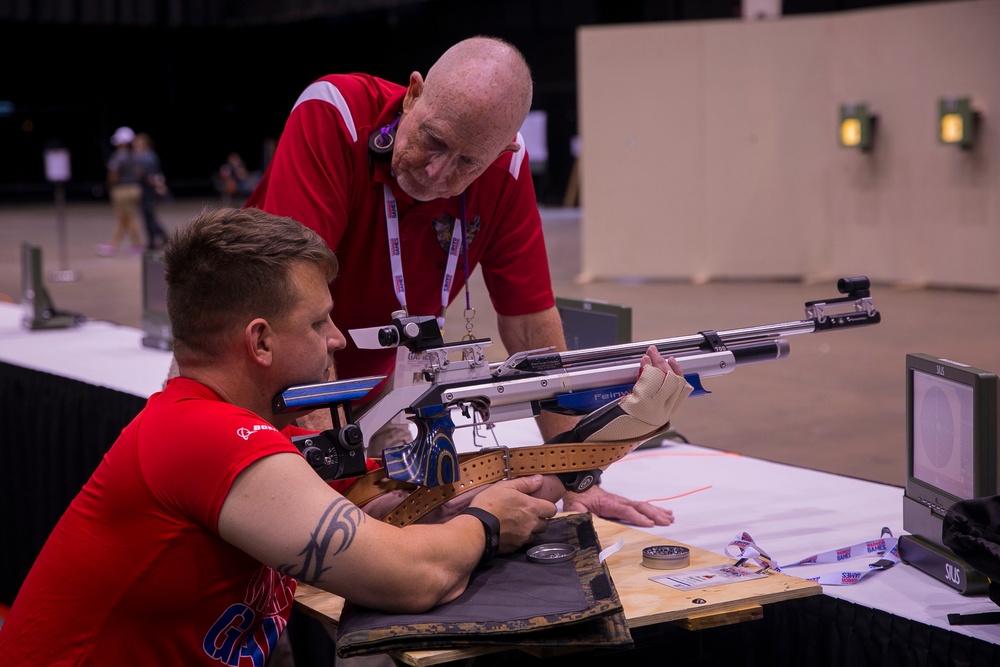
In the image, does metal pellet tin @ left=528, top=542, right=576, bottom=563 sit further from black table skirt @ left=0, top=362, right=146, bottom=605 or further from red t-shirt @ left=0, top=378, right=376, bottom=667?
black table skirt @ left=0, top=362, right=146, bottom=605

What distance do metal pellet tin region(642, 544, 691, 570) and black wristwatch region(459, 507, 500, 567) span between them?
0.97 feet

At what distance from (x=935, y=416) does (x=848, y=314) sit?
256mm

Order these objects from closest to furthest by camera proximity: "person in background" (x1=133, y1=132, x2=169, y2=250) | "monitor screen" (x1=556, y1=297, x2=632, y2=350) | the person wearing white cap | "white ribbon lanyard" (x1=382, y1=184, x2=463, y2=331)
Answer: "white ribbon lanyard" (x1=382, y1=184, x2=463, y2=331), "monitor screen" (x1=556, y1=297, x2=632, y2=350), the person wearing white cap, "person in background" (x1=133, y1=132, x2=169, y2=250)

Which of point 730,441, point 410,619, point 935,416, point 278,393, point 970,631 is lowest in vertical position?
point 730,441

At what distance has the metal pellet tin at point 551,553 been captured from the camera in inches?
65.3

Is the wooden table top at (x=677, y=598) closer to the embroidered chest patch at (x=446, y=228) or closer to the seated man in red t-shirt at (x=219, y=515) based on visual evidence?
the seated man in red t-shirt at (x=219, y=515)

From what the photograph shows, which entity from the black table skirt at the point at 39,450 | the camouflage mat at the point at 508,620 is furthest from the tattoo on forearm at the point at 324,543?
the black table skirt at the point at 39,450

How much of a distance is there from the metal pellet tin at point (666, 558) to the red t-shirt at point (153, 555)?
26.9 inches

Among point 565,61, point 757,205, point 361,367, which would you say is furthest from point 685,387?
point 565,61

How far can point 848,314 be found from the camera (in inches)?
80.4

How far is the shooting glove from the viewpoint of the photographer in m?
1.73

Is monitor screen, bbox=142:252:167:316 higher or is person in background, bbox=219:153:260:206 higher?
person in background, bbox=219:153:260:206

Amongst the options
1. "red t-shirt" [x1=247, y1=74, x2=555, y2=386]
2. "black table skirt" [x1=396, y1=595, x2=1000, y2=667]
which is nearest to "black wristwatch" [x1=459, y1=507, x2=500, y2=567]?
"black table skirt" [x1=396, y1=595, x2=1000, y2=667]

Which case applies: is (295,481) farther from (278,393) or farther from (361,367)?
(361,367)
